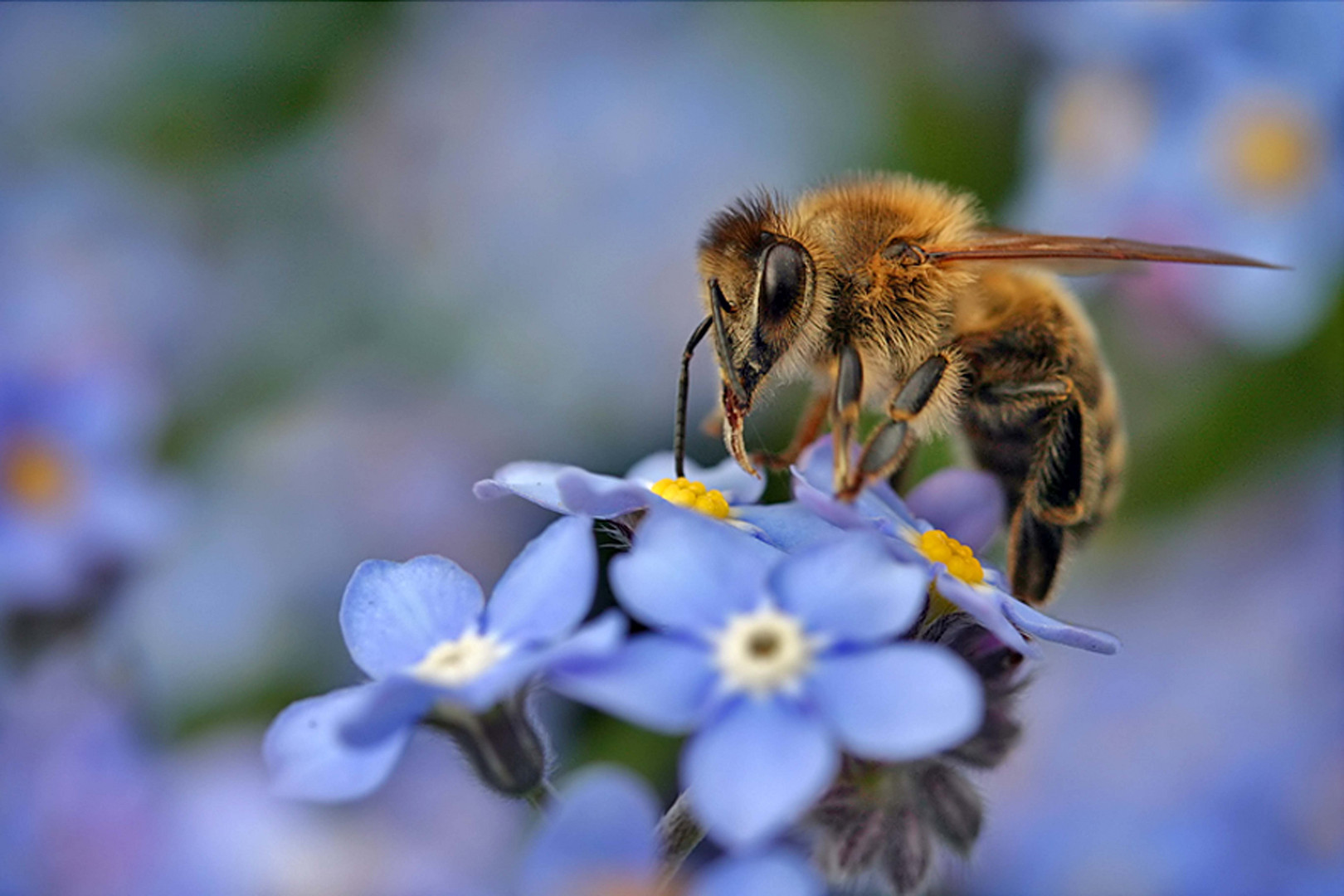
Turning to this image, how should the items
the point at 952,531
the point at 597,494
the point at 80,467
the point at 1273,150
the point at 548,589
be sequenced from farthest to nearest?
the point at 1273,150
the point at 80,467
the point at 952,531
the point at 597,494
the point at 548,589

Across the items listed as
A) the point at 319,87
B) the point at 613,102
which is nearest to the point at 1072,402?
the point at 613,102

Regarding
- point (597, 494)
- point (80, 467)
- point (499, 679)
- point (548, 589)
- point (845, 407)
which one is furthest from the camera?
point (80, 467)

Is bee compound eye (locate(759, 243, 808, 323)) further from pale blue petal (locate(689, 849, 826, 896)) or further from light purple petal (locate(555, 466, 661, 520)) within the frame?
pale blue petal (locate(689, 849, 826, 896))

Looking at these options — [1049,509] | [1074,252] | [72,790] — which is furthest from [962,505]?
[72,790]

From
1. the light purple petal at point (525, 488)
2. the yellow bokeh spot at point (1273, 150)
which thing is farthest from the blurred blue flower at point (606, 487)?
the yellow bokeh spot at point (1273, 150)

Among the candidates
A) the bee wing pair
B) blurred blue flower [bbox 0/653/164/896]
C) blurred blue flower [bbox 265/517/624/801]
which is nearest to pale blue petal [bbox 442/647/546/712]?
blurred blue flower [bbox 265/517/624/801]

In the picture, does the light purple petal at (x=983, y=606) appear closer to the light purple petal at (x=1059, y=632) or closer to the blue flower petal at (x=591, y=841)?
the light purple petal at (x=1059, y=632)

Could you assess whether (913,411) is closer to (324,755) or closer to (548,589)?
(548,589)

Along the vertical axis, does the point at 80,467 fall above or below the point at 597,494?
below
